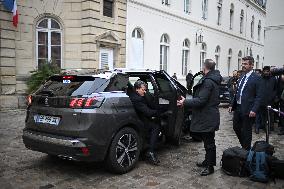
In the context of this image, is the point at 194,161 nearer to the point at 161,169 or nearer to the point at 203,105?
the point at 161,169

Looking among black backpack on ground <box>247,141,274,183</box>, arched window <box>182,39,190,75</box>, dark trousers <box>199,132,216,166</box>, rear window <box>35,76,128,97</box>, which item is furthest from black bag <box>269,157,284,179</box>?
arched window <box>182,39,190,75</box>

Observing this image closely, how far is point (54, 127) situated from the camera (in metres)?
5.14

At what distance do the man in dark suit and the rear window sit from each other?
2156 mm

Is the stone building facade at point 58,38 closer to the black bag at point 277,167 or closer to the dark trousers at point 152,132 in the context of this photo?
the dark trousers at point 152,132

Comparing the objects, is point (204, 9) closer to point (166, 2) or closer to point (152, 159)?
point (166, 2)

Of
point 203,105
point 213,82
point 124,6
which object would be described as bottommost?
point 203,105

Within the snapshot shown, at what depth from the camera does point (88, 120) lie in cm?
492

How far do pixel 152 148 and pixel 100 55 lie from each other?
10459 mm

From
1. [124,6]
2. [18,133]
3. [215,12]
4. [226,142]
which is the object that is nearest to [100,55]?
[124,6]

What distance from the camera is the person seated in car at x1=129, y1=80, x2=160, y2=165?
5.70 metres

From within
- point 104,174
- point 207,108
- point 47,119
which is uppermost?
point 207,108

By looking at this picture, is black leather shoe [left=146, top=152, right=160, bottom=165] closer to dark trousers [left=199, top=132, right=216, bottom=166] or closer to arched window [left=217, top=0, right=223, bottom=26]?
dark trousers [left=199, top=132, right=216, bottom=166]

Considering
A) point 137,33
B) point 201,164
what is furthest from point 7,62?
point 201,164

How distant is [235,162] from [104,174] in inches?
86.1
